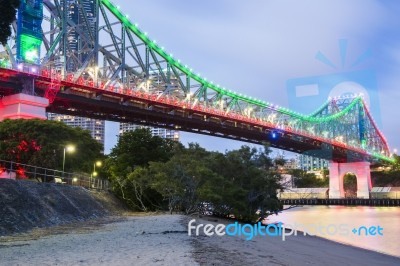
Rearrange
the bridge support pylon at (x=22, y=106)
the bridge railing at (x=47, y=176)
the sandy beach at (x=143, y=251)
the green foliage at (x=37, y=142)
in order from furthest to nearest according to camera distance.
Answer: the bridge support pylon at (x=22, y=106) → the green foliage at (x=37, y=142) → the bridge railing at (x=47, y=176) → the sandy beach at (x=143, y=251)

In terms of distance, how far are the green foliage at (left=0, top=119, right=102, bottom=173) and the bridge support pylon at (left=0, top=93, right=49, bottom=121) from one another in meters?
2.68

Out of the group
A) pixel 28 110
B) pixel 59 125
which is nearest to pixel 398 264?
pixel 59 125

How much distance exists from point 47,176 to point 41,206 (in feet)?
34.4

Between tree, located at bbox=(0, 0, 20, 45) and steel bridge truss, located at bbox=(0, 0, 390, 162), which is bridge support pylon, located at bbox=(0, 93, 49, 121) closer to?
steel bridge truss, located at bbox=(0, 0, 390, 162)

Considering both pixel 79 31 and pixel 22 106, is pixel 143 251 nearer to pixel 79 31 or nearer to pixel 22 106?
pixel 22 106

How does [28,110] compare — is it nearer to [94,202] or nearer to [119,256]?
[94,202]

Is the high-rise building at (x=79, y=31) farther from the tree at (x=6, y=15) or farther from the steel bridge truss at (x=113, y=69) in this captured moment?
the tree at (x=6, y=15)

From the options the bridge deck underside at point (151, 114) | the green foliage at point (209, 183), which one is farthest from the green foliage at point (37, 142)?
the bridge deck underside at point (151, 114)

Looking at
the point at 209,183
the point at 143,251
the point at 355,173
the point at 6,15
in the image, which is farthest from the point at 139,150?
the point at 355,173

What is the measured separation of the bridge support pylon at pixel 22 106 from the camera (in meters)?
41.2

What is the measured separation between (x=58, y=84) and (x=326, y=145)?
48794 millimetres

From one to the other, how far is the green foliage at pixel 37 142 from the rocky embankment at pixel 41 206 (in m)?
6.83

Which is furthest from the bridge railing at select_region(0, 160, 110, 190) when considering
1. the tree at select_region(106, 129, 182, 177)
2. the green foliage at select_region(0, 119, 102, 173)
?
the tree at select_region(106, 129, 182, 177)

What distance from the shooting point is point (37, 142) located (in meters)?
35.8
